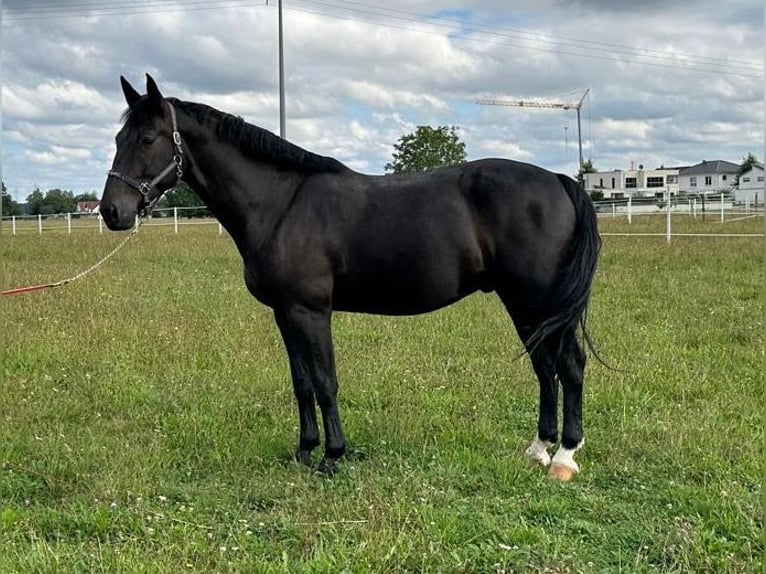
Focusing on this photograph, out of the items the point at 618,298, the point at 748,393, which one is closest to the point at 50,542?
the point at 748,393

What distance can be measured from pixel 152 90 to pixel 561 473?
3.07 meters

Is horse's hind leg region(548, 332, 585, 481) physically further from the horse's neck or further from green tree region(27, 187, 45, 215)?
green tree region(27, 187, 45, 215)

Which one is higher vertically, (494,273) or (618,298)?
(494,273)

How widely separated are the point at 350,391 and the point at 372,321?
257cm

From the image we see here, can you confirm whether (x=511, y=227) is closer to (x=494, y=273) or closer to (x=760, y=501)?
(x=494, y=273)

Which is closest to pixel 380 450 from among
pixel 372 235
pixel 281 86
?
pixel 372 235

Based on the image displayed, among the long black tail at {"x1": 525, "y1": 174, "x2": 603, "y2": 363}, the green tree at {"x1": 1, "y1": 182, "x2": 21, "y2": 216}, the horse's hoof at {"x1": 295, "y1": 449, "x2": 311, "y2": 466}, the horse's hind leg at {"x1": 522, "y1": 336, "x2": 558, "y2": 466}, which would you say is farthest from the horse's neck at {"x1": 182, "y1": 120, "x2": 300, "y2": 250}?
the green tree at {"x1": 1, "y1": 182, "x2": 21, "y2": 216}

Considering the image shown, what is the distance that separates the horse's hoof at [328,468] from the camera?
3.99 meters

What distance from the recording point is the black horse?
3934 mm

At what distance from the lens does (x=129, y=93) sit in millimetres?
3879

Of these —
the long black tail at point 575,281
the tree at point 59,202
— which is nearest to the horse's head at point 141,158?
the long black tail at point 575,281

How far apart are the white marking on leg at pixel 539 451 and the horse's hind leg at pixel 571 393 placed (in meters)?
0.11

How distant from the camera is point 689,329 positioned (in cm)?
714

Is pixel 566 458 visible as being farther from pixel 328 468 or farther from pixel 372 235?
pixel 372 235
